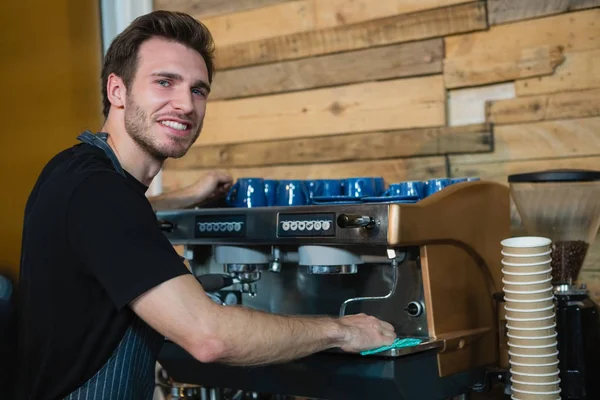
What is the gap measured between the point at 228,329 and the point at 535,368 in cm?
64

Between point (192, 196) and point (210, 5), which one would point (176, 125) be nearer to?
point (192, 196)

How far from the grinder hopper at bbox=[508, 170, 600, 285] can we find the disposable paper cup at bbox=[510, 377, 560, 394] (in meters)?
0.30

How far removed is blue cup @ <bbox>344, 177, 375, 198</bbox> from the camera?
7.02ft

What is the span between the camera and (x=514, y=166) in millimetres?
2307

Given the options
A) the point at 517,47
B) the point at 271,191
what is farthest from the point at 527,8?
the point at 271,191

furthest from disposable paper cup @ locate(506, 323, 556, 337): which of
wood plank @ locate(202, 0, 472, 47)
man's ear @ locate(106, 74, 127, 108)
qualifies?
wood plank @ locate(202, 0, 472, 47)

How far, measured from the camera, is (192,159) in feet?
9.71

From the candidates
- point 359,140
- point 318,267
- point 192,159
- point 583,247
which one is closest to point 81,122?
point 192,159

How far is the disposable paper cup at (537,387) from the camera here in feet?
5.49

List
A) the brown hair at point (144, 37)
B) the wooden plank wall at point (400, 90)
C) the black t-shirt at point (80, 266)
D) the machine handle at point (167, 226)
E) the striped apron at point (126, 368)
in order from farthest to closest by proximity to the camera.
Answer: the wooden plank wall at point (400, 90) → the machine handle at point (167, 226) → the brown hair at point (144, 37) → the striped apron at point (126, 368) → the black t-shirt at point (80, 266)

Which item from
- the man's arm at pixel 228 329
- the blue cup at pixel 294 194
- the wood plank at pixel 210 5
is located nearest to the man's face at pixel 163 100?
the man's arm at pixel 228 329

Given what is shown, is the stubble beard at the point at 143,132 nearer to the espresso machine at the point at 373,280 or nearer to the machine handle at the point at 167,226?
the espresso machine at the point at 373,280

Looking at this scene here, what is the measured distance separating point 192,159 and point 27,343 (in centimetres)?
142

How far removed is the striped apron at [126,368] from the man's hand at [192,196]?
68 cm
